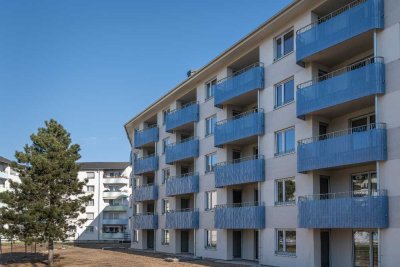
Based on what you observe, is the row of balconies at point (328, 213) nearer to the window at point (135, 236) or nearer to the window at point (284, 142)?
the window at point (284, 142)

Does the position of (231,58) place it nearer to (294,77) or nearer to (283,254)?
(294,77)

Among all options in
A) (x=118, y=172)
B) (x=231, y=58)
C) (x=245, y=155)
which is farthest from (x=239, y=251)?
(x=118, y=172)

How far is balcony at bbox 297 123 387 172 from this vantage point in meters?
21.3

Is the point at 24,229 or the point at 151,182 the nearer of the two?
the point at 24,229

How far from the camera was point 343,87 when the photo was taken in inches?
915

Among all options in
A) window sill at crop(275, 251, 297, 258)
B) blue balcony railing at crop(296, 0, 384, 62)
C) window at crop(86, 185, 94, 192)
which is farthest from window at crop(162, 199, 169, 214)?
window at crop(86, 185, 94, 192)

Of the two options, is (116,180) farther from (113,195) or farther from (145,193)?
(145,193)

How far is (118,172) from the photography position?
10531 centimetres

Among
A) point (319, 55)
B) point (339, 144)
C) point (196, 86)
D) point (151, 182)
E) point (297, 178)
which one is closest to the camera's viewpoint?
point (339, 144)

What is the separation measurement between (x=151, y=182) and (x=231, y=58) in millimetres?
23741

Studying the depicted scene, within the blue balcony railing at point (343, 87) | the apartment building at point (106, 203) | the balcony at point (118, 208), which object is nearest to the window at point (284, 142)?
the blue balcony railing at point (343, 87)

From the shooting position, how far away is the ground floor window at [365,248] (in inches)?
929

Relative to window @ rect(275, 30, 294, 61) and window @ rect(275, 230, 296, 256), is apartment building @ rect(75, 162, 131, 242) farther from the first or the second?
window @ rect(275, 30, 294, 61)

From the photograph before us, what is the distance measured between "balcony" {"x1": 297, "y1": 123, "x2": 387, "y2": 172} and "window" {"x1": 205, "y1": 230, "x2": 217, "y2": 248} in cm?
1318
